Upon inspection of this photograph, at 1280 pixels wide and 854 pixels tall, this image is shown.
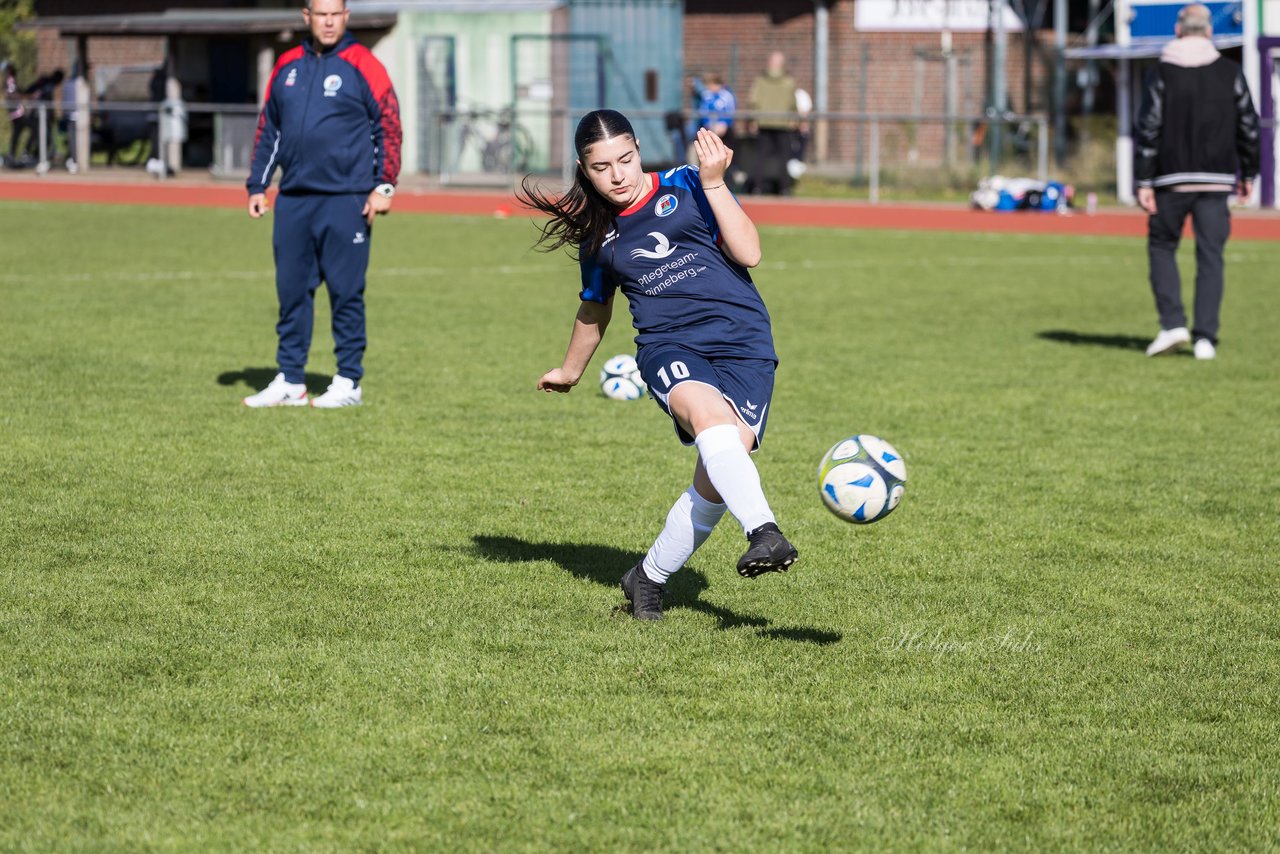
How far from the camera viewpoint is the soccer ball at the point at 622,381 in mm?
9703

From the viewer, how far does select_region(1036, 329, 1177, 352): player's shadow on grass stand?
12480 millimetres

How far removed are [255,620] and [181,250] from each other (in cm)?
1370

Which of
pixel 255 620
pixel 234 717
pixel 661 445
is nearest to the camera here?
pixel 234 717

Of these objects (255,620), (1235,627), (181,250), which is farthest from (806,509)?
(181,250)

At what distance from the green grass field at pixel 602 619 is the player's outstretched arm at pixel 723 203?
46.2 inches

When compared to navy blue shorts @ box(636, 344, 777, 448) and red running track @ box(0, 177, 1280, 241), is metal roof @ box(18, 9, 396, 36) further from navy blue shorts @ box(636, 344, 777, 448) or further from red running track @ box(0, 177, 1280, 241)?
navy blue shorts @ box(636, 344, 777, 448)

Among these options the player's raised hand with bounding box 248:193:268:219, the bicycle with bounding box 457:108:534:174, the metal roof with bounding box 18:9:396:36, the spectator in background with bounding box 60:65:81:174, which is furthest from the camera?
the metal roof with bounding box 18:9:396:36

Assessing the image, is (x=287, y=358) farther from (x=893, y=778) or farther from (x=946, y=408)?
(x=893, y=778)

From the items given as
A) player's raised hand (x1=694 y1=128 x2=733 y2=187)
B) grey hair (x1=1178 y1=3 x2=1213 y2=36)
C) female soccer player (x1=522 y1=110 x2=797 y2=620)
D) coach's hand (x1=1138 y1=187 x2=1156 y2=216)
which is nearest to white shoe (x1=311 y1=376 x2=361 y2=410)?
female soccer player (x1=522 y1=110 x2=797 y2=620)

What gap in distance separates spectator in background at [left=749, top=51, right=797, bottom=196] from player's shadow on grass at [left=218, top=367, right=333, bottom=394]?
1712 cm

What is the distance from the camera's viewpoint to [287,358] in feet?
30.1

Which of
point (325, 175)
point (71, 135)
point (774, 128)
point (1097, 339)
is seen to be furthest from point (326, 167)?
point (71, 135)

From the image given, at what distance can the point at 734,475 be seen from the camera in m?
4.87

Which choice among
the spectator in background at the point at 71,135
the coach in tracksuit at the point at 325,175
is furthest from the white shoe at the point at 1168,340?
the spectator in background at the point at 71,135
